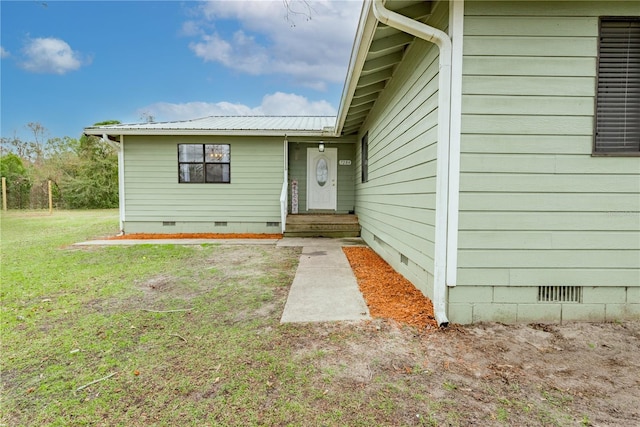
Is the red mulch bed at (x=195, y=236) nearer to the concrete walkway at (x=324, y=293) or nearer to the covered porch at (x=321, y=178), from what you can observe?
the covered porch at (x=321, y=178)

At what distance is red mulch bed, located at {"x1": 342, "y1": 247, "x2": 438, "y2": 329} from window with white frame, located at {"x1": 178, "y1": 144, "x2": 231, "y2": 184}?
543 centimetres

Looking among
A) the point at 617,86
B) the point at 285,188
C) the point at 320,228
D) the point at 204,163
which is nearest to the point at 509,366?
the point at 617,86

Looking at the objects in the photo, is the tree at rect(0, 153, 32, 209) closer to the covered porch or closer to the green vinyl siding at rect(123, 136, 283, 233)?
the green vinyl siding at rect(123, 136, 283, 233)

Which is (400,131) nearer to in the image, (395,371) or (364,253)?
(364,253)

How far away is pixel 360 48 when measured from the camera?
3.64 metres

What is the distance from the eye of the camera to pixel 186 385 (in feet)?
6.08

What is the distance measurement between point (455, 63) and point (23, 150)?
3468 centimetres

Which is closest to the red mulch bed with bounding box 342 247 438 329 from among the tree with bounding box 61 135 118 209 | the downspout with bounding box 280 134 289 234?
the downspout with bounding box 280 134 289 234

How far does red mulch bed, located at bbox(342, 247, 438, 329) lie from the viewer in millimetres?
2911

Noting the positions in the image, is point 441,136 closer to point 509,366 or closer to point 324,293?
point 509,366

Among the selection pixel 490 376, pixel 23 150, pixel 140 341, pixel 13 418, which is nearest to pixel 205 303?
pixel 140 341

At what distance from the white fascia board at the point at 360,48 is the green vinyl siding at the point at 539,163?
33.9 inches

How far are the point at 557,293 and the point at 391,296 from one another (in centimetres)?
154

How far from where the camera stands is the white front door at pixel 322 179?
9531mm
